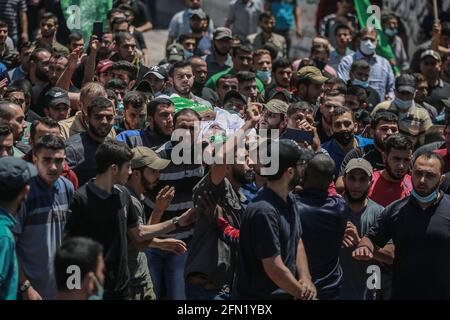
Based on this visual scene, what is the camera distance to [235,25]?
Answer: 17422 mm

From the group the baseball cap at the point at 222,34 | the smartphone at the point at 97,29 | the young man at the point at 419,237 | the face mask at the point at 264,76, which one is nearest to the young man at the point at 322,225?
the young man at the point at 419,237

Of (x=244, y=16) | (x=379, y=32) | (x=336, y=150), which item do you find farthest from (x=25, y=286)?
(x=244, y=16)

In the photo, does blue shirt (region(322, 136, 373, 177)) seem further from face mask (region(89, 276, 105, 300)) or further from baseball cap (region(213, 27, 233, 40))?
face mask (region(89, 276, 105, 300))

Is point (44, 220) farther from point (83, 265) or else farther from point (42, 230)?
point (83, 265)

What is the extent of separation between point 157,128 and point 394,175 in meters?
2.08

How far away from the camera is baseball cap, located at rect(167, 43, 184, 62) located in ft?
46.8

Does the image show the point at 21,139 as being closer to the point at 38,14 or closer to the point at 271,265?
the point at 271,265

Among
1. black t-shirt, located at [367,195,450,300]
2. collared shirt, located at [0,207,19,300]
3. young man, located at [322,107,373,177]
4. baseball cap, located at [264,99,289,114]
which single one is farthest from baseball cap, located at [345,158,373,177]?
collared shirt, located at [0,207,19,300]

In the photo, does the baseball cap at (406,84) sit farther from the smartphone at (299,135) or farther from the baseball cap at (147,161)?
the baseball cap at (147,161)

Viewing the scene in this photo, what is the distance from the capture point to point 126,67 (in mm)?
12242

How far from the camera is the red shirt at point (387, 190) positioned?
952 cm

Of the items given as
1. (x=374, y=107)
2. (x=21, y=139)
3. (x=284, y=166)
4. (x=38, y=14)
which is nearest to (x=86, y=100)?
(x=21, y=139)

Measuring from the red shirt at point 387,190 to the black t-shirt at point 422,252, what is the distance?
118cm

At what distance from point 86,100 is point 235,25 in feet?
24.6
